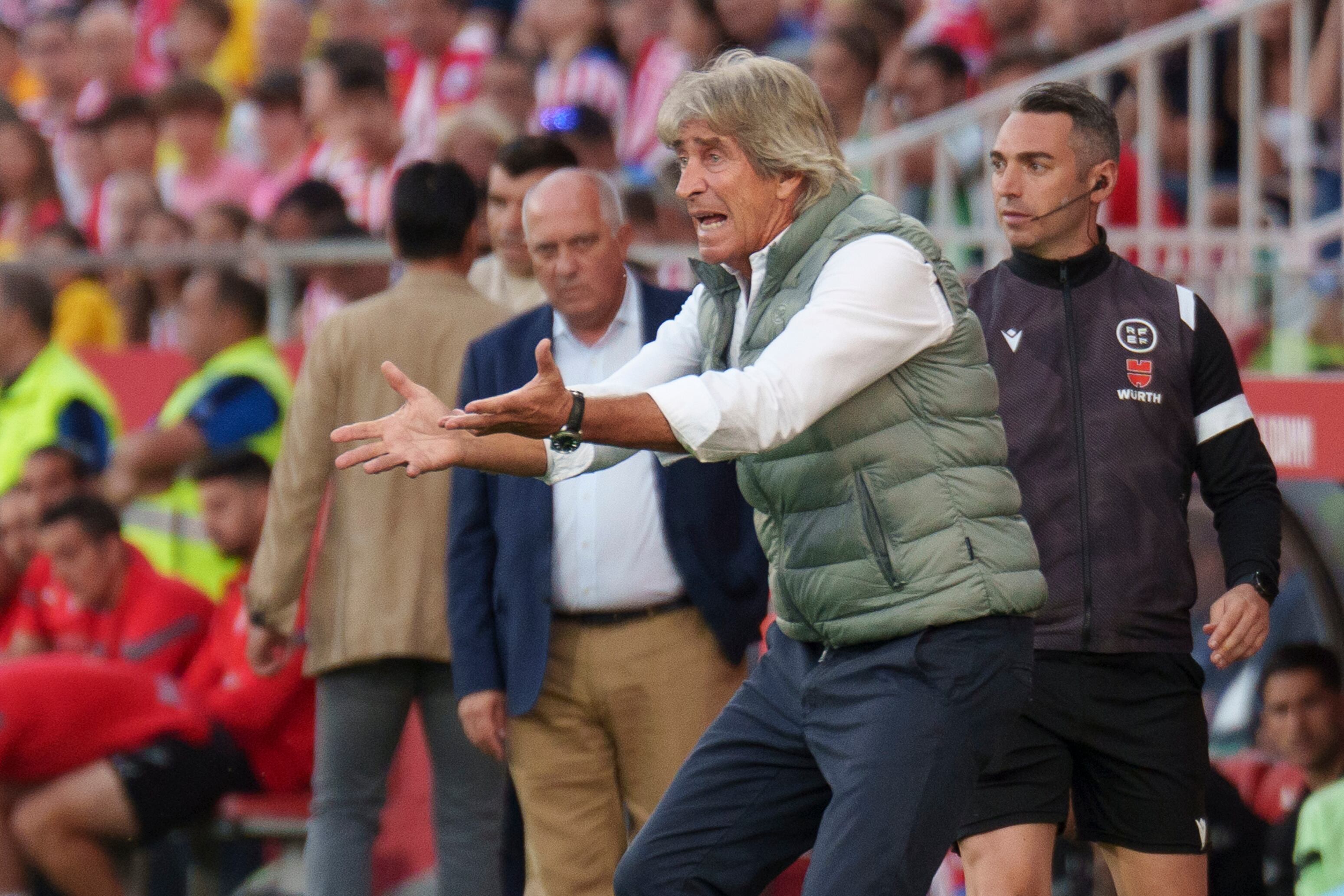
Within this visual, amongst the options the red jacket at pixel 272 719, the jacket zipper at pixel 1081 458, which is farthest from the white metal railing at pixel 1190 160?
the jacket zipper at pixel 1081 458

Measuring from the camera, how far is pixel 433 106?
35.8ft

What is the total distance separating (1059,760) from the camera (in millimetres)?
4336

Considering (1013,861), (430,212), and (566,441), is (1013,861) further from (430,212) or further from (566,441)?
(430,212)

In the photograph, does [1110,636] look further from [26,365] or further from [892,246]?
[26,365]

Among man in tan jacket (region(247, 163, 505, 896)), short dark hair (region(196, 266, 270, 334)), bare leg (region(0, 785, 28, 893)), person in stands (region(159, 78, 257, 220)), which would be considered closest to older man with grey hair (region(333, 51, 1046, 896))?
man in tan jacket (region(247, 163, 505, 896))

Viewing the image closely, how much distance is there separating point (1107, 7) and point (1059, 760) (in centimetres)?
542

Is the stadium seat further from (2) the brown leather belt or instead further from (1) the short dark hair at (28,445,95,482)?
(2) the brown leather belt

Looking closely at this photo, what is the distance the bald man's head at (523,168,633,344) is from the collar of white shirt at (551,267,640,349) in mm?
13

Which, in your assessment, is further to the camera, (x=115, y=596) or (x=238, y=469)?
(x=115, y=596)

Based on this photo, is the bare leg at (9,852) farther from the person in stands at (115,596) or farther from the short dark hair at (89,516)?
the short dark hair at (89,516)

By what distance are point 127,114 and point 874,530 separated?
8453mm

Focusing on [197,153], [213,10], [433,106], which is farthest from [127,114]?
[213,10]

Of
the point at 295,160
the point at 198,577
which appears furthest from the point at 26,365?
the point at 295,160

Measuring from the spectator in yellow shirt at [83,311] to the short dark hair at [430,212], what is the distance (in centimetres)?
388
